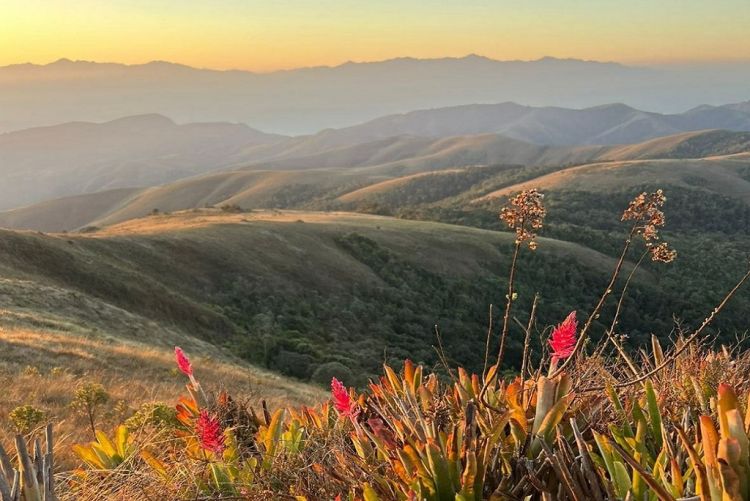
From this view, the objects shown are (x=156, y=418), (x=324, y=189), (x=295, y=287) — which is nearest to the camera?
(x=156, y=418)

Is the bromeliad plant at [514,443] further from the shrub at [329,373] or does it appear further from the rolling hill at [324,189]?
the rolling hill at [324,189]

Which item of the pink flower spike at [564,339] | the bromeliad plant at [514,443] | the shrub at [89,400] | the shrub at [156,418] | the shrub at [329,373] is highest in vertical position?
the pink flower spike at [564,339]

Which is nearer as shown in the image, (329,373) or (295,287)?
(329,373)

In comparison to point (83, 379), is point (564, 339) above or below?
above

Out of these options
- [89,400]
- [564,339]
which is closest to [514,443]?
[564,339]

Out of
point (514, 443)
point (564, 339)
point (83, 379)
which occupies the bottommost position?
point (83, 379)

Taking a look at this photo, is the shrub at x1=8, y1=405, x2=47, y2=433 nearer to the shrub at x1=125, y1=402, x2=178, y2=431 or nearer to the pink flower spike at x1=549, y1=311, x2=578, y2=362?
the shrub at x1=125, y1=402, x2=178, y2=431

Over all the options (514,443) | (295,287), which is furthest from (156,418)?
(295,287)

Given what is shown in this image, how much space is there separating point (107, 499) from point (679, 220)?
93298mm

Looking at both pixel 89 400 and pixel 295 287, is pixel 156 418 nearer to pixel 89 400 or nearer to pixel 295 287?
pixel 89 400

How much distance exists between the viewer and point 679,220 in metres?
83.0

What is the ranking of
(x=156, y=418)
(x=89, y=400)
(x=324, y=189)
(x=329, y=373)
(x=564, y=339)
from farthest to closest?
(x=324, y=189) → (x=329, y=373) → (x=89, y=400) → (x=156, y=418) → (x=564, y=339)

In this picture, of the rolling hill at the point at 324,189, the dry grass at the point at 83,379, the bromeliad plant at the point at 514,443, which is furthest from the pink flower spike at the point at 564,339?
the rolling hill at the point at 324,189

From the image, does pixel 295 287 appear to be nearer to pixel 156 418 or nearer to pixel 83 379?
pixel 83 379
